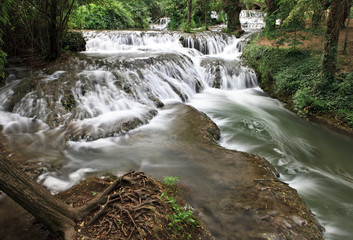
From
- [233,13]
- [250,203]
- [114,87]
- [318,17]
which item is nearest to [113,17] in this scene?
[233,13]

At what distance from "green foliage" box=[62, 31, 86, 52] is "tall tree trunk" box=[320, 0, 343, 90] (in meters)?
11.4

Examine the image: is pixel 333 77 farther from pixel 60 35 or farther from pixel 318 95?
pixel 60 35

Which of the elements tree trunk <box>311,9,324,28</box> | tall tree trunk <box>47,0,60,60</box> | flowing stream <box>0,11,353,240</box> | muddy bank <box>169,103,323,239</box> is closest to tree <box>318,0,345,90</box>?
tree trunk <box>311,9,324,28</box>

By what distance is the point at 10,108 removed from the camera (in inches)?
273

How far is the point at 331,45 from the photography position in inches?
324

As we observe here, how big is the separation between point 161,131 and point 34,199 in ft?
14.4

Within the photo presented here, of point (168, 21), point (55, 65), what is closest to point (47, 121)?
point (55, 65)

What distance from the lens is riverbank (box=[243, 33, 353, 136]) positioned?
7.90 meters

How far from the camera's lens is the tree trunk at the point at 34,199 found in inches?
80.3

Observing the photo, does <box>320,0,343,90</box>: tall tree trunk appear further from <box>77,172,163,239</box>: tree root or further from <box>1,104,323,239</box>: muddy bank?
<box>77,172,163,239</box>: tree root

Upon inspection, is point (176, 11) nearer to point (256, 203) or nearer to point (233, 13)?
point (233, 13)

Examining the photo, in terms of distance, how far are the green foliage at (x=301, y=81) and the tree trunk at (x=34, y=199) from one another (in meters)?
8.61

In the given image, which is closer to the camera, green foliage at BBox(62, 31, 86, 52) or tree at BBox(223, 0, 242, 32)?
green foliage at BBox(62, 31, 86, 52)

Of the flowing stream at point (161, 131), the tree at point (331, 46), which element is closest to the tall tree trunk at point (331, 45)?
the tree at point (331, 46)
